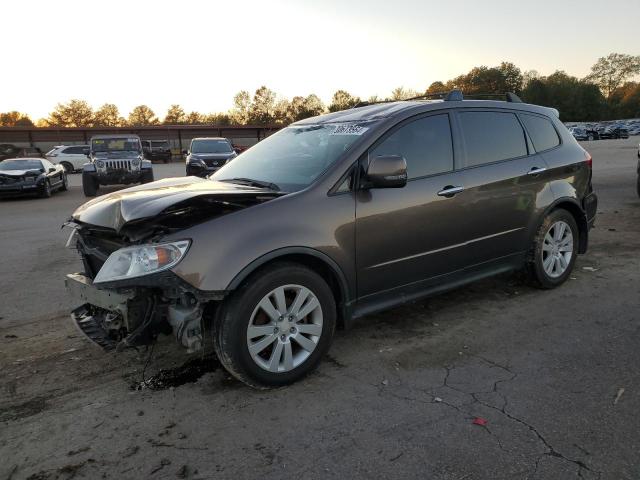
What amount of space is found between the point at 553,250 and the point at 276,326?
10.3 feet

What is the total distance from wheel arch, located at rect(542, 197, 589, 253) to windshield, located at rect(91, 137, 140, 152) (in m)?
14.3

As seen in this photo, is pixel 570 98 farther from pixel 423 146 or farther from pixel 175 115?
pixel 423 146

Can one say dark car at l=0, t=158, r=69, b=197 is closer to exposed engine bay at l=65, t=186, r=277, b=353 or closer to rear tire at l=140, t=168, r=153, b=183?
rear tire at l=140, t=168, r=153, b=183

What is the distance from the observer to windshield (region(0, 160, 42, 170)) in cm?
1550

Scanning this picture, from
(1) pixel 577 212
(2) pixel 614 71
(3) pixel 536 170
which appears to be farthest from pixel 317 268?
(2) pixel 614 71

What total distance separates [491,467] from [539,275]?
284 centimetres

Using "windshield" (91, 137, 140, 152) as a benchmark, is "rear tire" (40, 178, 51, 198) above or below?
below

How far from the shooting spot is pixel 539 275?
479 cm

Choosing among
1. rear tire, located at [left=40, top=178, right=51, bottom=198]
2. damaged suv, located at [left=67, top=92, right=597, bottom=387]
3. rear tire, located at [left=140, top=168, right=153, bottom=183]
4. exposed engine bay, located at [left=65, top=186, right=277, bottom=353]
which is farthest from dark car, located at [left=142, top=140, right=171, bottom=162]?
exposed engine bay, located at [left=65, top=186, right=277, bottom=353]

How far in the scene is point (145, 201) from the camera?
10.3 feet

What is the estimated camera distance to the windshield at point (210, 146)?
18453mm

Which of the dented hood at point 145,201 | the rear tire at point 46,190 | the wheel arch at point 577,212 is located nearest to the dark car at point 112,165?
Answer: the rear tire at point 46,190

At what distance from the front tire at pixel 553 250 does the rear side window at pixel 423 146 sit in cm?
142

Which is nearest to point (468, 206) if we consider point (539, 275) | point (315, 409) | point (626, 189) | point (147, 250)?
point (539, 275)
